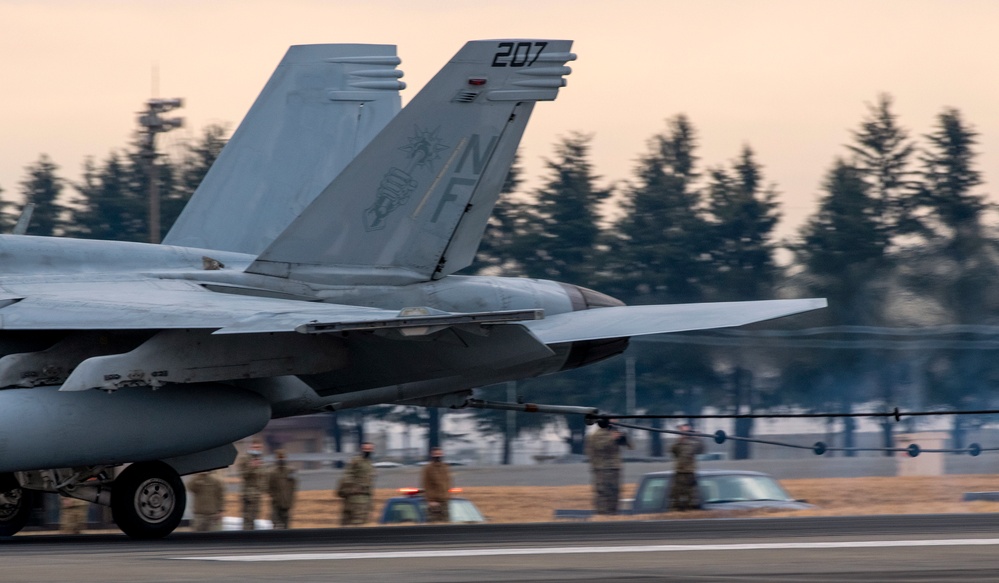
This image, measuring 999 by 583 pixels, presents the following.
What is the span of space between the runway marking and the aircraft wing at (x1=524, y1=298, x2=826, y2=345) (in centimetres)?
312

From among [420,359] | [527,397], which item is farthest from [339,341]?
[527,397]

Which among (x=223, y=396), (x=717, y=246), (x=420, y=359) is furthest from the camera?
(x=717, y=246)

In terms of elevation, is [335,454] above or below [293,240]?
below

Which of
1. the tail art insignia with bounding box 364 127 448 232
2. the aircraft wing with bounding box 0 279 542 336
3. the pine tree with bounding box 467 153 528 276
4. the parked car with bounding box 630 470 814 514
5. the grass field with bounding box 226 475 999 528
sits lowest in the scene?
the grass field with bounding box 226 475 999 528

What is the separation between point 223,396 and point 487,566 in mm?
4672

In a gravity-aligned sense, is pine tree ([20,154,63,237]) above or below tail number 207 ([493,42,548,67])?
above

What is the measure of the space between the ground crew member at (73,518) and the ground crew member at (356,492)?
3024 millimetres

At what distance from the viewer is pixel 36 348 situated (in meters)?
12.1

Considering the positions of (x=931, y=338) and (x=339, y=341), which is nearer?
(x=339, y=341)

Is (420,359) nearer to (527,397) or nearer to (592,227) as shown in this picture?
(527,397)

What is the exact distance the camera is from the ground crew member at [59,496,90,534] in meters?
16.1

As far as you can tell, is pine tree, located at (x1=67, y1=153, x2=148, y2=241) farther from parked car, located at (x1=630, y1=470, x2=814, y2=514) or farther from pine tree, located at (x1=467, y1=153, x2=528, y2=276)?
parked car, located at (x1=630, y1=470, x2=814, y2=514)

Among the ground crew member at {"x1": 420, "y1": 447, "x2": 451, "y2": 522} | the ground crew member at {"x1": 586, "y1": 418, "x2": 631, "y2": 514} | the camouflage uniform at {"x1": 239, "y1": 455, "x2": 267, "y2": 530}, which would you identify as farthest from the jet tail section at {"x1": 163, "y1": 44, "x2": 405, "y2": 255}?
the ground crew member at {"x1": 586, "y1": 418, "x2": 631, "y2": 514}

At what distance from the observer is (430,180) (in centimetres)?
1321
